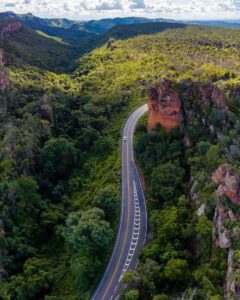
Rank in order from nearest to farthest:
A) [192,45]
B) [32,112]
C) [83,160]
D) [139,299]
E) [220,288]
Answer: [220,288] < [139,299] < [83,160] < [32,112] < [192,45]

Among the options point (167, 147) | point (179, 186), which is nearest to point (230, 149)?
point (179, 186)

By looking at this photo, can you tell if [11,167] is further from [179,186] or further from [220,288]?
[220,288]

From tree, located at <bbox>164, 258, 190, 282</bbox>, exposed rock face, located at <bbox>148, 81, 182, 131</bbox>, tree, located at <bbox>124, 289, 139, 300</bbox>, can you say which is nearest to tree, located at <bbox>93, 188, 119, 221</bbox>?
tree, located at <bbox>164, 258, 190, 282</bbox>

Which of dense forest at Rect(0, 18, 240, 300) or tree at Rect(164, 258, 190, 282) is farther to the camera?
dense forest at Rect(0, 18, 240, 300)

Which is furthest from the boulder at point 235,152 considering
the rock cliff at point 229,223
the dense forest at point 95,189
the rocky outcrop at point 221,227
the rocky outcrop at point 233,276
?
the rocky outcrop at point 233,276

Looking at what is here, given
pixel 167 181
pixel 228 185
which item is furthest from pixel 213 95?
pixel 228 185

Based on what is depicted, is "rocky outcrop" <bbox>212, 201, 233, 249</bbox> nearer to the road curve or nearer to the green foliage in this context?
the road curve
